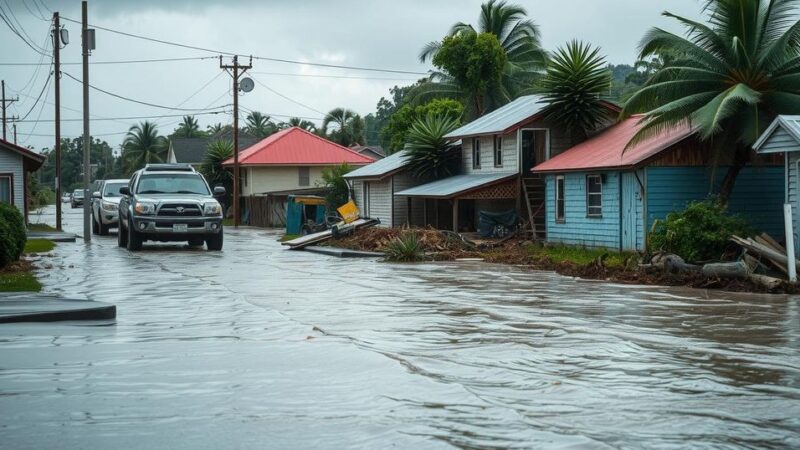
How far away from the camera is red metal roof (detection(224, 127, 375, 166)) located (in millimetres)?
65750

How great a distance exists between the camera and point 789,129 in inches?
830

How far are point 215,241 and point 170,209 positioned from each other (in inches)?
77.2

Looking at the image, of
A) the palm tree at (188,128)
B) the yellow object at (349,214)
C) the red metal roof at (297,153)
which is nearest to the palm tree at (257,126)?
the palm tree at (188,128)

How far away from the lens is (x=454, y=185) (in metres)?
37.4

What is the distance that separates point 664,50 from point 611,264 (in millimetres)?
6301

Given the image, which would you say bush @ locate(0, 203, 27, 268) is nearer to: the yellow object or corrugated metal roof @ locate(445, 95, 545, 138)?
the yellow object

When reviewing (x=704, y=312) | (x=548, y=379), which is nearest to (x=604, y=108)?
(x=704, y=312)

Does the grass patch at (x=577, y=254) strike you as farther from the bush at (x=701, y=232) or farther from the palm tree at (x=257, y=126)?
the palm tree at (x=257, y=126)

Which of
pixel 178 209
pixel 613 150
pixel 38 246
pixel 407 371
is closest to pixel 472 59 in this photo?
pixel 613 150

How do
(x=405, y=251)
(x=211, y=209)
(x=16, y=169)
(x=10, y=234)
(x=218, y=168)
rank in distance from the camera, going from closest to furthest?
(x=10, y=234) → (x=405, y=251) → (x=211, y=209) → (x=16, y=169) → (x=218, y=168)

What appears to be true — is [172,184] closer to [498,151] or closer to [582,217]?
[582,217]

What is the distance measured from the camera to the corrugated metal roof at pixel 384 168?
141 ft

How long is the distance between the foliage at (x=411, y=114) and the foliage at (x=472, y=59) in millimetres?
2303

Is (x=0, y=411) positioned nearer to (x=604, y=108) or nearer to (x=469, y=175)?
(x=604, y=108)
